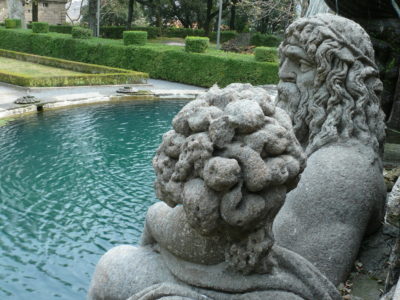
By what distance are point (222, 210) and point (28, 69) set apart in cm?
2404

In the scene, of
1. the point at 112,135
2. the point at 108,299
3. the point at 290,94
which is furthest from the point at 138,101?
the point at 108,299

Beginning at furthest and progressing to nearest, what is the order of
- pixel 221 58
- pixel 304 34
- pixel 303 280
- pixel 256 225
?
pixel 221 58
pixel 304 34
pixel 303 280
pixel 256 225

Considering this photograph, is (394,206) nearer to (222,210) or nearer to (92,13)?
(222,210)

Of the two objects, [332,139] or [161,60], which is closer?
[332,139]

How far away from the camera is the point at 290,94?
382cm

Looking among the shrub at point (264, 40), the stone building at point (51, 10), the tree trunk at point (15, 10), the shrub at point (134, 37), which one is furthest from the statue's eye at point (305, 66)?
the stone building at point (51, 10)

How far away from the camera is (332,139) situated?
3500 millimetres

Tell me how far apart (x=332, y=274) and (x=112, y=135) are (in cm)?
986

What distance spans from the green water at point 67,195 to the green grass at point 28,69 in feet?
31.3

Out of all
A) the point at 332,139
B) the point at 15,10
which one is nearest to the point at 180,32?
the point at 15,10

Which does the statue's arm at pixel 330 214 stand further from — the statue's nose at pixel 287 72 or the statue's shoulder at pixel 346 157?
the statue's nose at pixel 287 72

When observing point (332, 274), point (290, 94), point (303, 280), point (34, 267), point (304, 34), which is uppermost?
point (304, 34)

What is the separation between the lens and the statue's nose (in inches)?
151

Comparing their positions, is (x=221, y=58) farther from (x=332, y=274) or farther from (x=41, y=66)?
(x=332, y=274)
